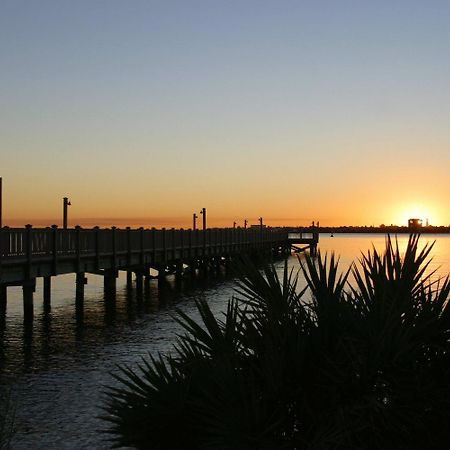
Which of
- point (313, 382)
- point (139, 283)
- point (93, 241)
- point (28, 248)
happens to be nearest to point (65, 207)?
point (139, 283)

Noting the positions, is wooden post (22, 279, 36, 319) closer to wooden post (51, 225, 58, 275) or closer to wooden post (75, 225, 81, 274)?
wooden post (51, 225, 58, 275)

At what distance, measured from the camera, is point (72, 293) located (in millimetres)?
42531

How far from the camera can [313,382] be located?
5.20 meters

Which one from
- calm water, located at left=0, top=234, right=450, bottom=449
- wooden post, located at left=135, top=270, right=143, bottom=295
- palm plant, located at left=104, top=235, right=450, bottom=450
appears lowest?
calm water, located at left=0, top=234, right=450, bottom=449

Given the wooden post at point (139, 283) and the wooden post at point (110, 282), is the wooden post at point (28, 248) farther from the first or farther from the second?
the wooden post at point (139, 283)

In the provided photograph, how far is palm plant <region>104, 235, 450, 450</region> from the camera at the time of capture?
486 centimetres

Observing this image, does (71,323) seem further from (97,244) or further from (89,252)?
(97,244)

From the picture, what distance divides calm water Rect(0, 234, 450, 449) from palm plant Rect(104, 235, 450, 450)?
3.57 ft

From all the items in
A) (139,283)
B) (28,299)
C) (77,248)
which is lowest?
(139,283)

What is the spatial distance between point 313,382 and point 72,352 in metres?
17.9

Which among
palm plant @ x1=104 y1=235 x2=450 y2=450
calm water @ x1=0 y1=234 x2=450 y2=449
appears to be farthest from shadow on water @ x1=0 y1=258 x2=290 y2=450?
palm plant @ x1=104 y1=235 x2=450 y2=450

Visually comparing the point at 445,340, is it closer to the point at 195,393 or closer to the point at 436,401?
the point at 436,401

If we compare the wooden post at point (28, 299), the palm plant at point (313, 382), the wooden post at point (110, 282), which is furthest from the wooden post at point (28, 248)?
the palm plant at point (313, 382)

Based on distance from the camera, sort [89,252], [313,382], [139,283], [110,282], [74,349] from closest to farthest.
→ 1. [313,382]
2. [74,349]
3. [89,252]
4. [110,282]
5. [139,283]
